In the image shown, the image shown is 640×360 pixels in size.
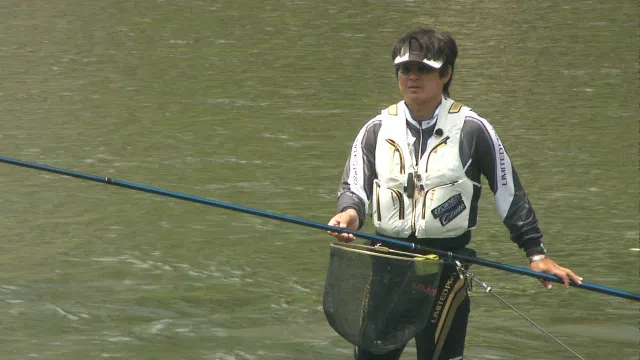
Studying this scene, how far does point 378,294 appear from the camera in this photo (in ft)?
16.2

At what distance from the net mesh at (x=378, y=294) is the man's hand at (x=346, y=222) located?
0.14 feet

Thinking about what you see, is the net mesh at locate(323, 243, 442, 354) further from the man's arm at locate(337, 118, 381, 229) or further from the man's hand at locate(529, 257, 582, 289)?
the man's hand at locate(529, 257, 582, 289)

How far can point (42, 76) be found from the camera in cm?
1666

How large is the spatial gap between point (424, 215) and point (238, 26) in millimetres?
16496

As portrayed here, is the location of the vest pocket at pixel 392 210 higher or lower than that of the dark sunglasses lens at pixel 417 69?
lower

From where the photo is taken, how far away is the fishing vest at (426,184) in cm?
495

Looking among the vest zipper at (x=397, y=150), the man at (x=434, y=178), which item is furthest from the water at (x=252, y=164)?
the vest zipper at (x=397, y=150)

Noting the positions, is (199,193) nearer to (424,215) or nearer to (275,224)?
(275,224)

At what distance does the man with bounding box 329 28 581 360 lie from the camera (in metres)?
4.96

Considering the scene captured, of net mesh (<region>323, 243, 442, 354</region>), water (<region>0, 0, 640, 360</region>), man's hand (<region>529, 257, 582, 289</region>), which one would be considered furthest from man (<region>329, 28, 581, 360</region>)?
water (<region>0, 0, 640, 360</region>)

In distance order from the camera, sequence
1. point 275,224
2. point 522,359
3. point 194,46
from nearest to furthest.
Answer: point 522,359 < point 275,224 < point 194,46

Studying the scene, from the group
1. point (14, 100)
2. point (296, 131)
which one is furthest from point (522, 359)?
point (14, 100)

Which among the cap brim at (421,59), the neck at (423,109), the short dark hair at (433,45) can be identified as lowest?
the neck at (423,109)

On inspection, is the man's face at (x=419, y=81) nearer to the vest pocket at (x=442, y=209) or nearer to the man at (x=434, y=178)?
the man at (x=434, y=178)
